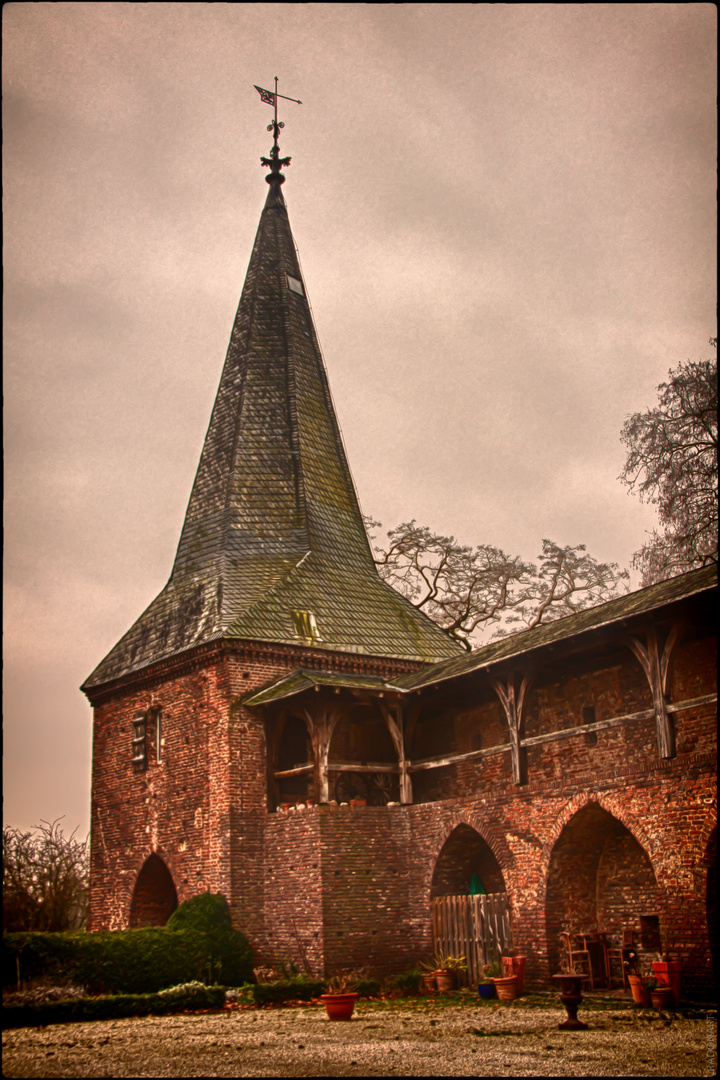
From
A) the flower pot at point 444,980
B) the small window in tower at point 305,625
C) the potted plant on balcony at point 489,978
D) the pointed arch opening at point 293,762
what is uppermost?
the small window in tower at point 305,625

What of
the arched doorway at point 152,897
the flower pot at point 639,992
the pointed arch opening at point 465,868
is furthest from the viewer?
the arched doorway at point 152,897

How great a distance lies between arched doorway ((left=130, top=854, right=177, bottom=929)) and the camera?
21.8m

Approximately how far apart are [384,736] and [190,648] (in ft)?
14.4

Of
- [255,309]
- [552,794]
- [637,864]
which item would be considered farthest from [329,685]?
[255,309]

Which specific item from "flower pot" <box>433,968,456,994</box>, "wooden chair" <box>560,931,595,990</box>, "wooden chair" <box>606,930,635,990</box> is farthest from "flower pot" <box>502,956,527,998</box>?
"flower pot" <box>433,968,456,994</box>

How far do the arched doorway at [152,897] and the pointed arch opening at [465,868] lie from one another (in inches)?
245

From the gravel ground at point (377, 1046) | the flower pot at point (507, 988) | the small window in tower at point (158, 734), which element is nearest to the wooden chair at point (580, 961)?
the flower pot at point (507, 988)

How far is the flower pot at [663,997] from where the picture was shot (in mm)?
13250

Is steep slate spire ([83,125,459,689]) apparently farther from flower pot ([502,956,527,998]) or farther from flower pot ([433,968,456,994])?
flower pot ([502,956,527,998])

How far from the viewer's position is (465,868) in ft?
62.8

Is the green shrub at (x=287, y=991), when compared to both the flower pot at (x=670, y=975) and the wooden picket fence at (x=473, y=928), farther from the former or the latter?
the flower pot at (x=670, y=975)

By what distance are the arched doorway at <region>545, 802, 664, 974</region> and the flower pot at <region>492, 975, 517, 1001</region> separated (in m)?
0.88

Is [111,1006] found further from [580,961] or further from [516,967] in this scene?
[580,961]

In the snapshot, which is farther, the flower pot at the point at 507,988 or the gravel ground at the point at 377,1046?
the flower pot at the point at 507,988
